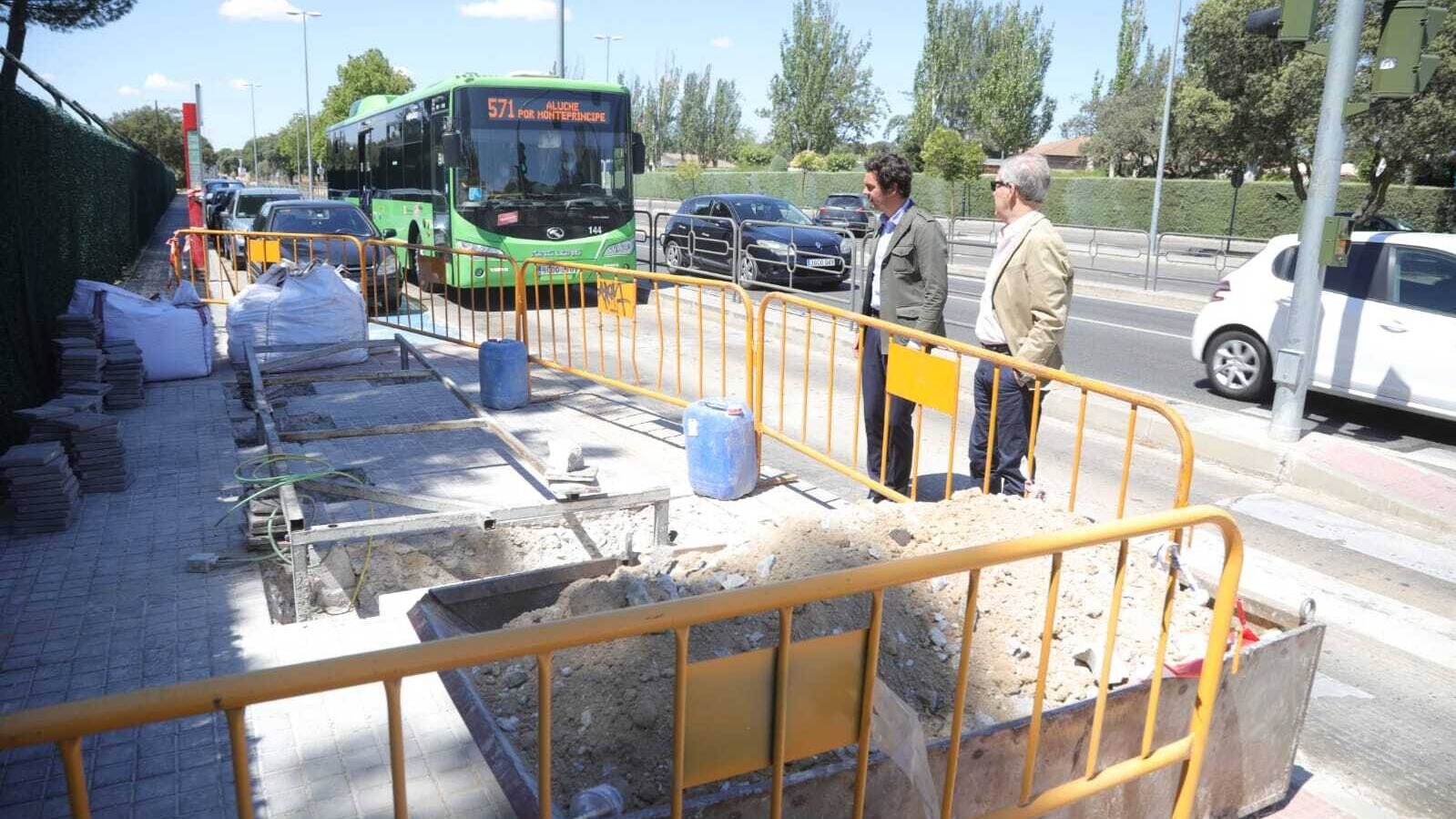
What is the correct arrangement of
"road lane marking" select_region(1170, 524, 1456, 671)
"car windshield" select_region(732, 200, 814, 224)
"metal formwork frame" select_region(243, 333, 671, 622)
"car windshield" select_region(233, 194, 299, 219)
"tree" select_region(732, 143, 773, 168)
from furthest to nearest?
"tree" select_region(732, 143, 773, 168), "car windshield" select_region(233, 194, 299, 219), "car windshield" select_region(732, 200, 814, 224), "road lane marking" select_region(1170, 524, 1456, 671), "metal formwork frame" select_region(243, 333, 671, 622)

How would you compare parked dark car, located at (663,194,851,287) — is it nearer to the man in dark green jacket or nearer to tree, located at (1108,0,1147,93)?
the man in dark green jacket

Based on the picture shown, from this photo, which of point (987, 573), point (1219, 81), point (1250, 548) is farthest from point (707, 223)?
point (1219, 81)

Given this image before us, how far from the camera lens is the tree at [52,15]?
11.6 m

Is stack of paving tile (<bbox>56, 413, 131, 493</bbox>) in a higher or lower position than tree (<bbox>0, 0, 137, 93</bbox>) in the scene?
lower

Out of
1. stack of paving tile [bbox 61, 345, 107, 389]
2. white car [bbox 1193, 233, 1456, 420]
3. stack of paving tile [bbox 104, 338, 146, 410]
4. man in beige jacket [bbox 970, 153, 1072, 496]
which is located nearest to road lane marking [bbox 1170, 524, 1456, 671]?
man in beige jacket [bbox 970, 153, 1072, 496]

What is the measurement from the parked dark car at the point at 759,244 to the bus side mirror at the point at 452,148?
4.18 metres

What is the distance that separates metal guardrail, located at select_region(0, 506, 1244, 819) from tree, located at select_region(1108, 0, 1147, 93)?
240 feet

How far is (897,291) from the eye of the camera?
5.96 metres

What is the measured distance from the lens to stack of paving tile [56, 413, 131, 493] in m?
6.41

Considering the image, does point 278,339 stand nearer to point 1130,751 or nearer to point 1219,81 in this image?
point 1130,751

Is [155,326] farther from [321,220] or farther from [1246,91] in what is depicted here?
[1246,91]

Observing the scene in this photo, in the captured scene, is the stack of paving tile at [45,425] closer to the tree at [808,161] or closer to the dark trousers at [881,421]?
the dark trousers at [881,421]

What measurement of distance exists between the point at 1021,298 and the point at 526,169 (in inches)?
453

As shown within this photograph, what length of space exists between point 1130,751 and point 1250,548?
3.63 m
